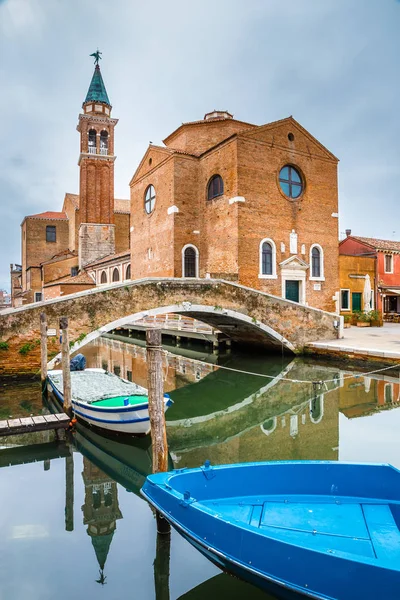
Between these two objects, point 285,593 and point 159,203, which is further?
point 159,203

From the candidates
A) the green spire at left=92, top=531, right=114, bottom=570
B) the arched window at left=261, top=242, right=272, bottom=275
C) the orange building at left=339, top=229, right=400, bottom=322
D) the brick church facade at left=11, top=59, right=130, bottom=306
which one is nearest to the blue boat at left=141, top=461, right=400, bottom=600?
the green spire at left=92, top=531, right=114, bottom=570

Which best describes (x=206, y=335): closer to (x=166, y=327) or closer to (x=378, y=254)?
(x=166, y=327)

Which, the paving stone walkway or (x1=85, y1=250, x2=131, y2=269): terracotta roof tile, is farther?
(x1=85, y1=250, x2=131, y2=269): terracotta roof tile

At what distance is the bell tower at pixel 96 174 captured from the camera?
1252 inches

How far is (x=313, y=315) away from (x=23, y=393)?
9.82 m

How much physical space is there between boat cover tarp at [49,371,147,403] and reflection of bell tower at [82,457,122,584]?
1.68 meters

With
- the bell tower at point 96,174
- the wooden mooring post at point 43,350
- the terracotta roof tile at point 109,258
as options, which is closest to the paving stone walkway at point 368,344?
the wooden mooring post at point 43,350

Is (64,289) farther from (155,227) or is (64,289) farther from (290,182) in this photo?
(290,182)

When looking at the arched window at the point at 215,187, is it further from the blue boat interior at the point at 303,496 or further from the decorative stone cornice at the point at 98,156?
the decorative stone cornice at the point at 98,156

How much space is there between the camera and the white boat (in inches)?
262

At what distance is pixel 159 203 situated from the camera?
19.3 metres

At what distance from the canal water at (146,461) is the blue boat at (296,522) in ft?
1.82

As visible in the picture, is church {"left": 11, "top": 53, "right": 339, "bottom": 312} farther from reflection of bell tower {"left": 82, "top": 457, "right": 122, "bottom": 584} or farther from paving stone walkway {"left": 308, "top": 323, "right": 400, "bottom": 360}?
reflection of bell tower {"left": 82, "top": 457, "right": 122, "bottom": 584}

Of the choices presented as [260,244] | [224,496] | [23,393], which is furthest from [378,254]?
[224,496]
